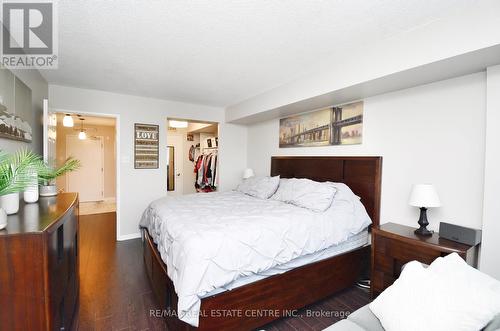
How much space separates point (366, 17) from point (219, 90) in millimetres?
2168

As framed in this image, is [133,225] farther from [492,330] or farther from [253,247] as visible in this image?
[492,330]

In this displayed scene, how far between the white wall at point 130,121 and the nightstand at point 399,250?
3346 millimetres

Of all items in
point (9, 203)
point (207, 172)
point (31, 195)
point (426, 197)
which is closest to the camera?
point (9, 203)

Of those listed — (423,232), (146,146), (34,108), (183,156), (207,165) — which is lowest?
(423,232)

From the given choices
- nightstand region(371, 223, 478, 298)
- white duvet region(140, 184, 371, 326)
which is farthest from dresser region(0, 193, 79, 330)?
Answer: nightstand region(371, 223, 478, 298)

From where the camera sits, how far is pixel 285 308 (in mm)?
1928

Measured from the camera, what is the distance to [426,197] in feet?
6.59

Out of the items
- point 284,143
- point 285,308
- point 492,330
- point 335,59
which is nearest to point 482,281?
point 492,330

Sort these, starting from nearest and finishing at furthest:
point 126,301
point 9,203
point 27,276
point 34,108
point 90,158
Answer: point 27,276 → point 9,203 → point 126,301 → point 34,108 → point 90,158

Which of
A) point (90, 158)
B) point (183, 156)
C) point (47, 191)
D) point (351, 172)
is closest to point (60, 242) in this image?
point (47, 191)

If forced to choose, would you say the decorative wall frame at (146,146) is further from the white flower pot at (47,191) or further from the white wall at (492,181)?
the white wall at (492,181)

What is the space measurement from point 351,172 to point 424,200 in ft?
2.92

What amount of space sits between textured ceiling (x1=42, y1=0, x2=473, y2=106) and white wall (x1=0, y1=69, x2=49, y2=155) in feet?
0.70

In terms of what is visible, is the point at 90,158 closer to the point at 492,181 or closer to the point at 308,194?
the point at 308,194
